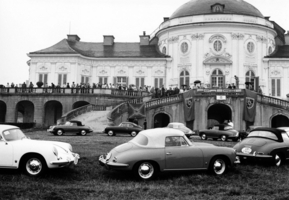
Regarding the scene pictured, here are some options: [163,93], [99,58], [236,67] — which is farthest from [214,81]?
[99,58]

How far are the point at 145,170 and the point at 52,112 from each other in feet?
121

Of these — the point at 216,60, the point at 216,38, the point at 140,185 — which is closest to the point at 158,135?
the point at 140,185

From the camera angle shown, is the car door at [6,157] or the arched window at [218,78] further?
the arched window at [218,78]

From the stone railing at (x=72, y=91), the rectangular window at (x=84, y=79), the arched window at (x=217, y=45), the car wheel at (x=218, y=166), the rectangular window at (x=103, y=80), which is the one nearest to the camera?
the car wheel at (x=218, y=166)

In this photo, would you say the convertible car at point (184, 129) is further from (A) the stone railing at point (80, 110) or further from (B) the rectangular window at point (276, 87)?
(B) the rectangular window at point (276, 87)

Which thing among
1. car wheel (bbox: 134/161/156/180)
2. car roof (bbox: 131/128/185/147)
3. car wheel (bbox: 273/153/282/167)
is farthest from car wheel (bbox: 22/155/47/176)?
car wheel (bbox: 273/153/282/167)

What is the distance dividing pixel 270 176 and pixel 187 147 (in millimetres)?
2975

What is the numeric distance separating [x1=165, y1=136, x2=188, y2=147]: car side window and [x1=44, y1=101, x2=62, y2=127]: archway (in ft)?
115

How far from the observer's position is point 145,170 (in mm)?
11109

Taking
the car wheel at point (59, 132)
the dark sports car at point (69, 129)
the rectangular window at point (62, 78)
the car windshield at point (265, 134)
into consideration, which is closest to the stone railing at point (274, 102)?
the dark sports car at point (69, 129)

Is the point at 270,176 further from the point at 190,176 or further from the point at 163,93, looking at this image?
the point at 163,93

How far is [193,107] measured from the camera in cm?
3788

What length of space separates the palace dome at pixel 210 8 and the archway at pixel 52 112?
70.3ft

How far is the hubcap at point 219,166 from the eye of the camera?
39.1 feet
